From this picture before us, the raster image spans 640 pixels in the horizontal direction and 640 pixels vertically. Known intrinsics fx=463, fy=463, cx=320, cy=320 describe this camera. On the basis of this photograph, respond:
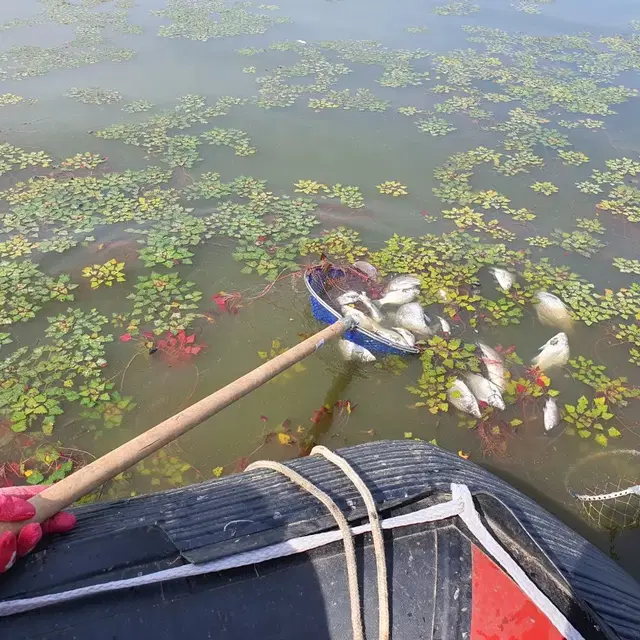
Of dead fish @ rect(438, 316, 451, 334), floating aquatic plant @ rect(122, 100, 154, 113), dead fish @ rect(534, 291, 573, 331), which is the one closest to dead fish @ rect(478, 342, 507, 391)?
dead fish @ rect(438, 316, 451, 334)

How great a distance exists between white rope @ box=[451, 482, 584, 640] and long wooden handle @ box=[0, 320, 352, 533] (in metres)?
1.45

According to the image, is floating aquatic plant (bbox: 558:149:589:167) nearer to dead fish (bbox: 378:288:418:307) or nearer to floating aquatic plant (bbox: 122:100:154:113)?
dead fish (bbox: 378:288:418:307)

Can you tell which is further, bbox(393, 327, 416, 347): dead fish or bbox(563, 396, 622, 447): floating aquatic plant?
bbox(393, 327, 416, 347): dead fish

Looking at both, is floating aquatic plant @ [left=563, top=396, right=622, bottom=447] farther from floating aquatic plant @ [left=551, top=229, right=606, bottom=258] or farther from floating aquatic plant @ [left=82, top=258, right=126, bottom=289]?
floating aquatic plant @ [left=82, top=258, right=126, bottom=289]

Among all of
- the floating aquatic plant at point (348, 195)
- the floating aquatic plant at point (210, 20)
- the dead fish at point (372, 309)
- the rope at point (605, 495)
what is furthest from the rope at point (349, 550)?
the floating aquatic plant at point (210, 20)

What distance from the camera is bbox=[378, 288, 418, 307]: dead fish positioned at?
494 cm

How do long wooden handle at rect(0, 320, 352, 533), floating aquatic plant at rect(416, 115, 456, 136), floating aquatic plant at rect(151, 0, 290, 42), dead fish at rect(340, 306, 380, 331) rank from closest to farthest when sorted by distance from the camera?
1. long wooden handle at rect(0, 320, 352, 533)
2. dead fish at rect(340, 306, 380, 331)
3. floating aquatic plant at rect(416, 115, 456, 136)
4. floating aquatic plant at rect(151, 0, 290, 42)

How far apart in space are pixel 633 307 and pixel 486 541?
456 centimetres

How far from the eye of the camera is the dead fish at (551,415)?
161 inches

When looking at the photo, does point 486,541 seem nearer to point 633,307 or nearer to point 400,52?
point 633,307

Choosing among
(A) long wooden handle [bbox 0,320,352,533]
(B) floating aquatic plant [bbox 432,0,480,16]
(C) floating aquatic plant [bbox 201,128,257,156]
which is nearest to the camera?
(A) long wooden handle [bbox 0,320,352,533]

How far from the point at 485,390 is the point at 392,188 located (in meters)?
3.52

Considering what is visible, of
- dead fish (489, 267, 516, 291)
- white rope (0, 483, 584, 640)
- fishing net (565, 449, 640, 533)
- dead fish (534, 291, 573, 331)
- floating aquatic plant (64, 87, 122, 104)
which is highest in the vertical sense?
floating aquatic plant (64, 87, 122, 104)

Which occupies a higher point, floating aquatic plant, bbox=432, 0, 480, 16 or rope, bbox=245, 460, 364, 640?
floating aquatic plant, bbox=432, 0, 480, 16
